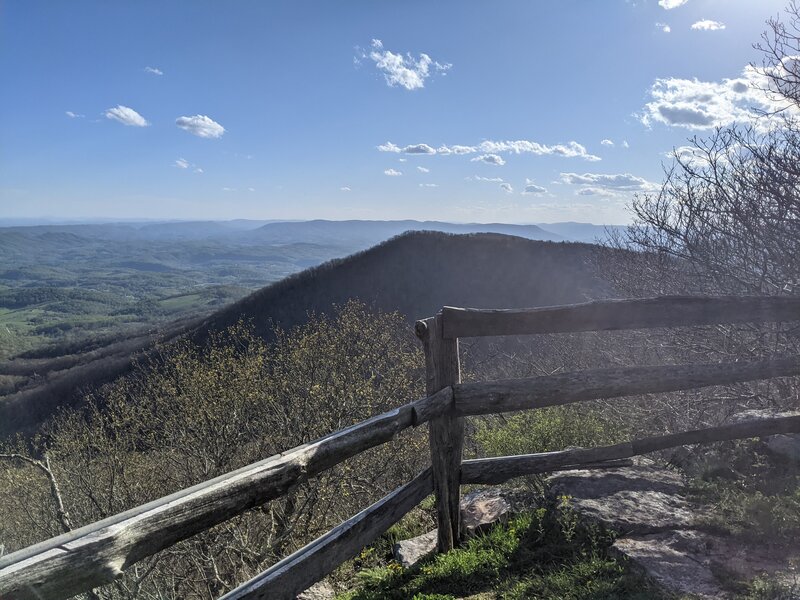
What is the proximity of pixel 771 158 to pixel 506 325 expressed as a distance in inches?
195

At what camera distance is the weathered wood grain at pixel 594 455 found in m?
3.65

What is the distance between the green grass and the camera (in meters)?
2.94

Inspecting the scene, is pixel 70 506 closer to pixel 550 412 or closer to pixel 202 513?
pixel 550 412

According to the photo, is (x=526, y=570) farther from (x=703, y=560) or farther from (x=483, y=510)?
(x=703, y=560)

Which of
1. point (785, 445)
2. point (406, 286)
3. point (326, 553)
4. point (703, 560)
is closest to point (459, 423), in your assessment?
point (326, 553)

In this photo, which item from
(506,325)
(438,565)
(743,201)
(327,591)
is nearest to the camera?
(506,325)

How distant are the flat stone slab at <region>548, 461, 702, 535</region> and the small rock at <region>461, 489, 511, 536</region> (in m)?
0.44

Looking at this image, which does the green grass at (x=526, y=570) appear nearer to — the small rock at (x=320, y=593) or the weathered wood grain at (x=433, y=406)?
the small rock at (x=320, y=593)

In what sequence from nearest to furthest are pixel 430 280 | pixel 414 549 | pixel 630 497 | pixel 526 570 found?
pixel 526 570
pixel 630 497
pixel 414 549
pixel 430 280

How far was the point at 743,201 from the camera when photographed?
22.4 ft

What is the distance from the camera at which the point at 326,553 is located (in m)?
2.61

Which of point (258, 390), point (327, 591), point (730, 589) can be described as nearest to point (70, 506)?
point (258, 390)

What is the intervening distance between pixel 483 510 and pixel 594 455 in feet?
3.48

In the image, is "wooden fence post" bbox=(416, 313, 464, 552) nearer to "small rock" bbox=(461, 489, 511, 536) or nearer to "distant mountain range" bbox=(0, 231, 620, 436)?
"small rock" bbox=(461, 489, 511, 536)
